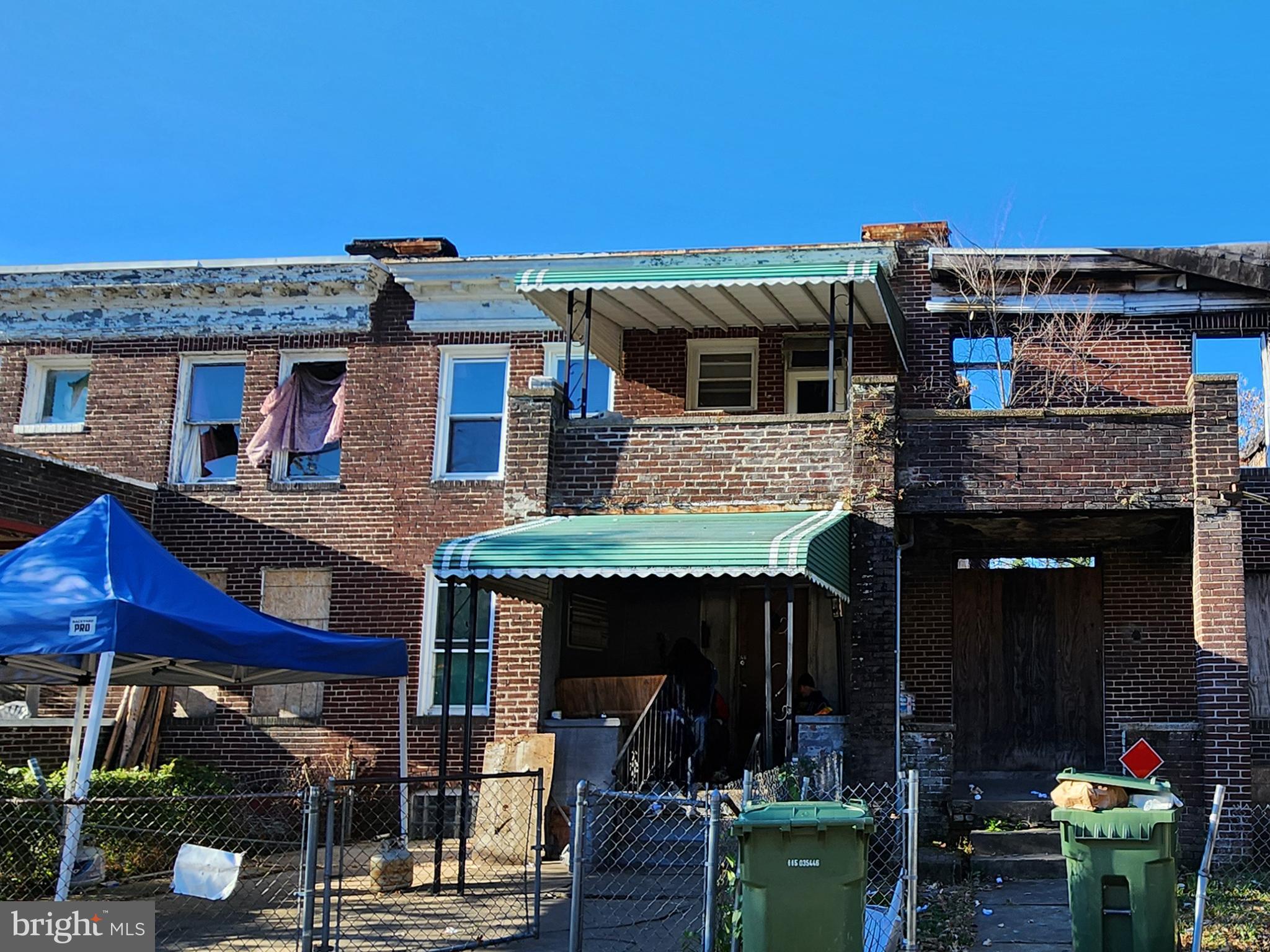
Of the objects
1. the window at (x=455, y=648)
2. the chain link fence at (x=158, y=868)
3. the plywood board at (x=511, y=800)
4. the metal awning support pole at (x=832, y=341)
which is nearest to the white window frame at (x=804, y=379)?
the metal awning support pole at (x=832, y=341)

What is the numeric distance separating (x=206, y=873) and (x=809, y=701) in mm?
7908

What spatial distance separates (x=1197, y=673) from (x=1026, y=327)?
453 centimetres

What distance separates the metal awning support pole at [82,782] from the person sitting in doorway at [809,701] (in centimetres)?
695

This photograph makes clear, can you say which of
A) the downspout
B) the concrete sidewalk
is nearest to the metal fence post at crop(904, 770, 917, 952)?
the concrete sidewalk

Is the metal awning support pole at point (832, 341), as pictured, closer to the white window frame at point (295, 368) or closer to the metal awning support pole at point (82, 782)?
the white window frame at point (295, 368)

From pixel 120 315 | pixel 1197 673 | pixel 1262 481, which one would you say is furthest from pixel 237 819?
pixel 1262 481

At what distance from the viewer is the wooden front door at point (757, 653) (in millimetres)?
15742

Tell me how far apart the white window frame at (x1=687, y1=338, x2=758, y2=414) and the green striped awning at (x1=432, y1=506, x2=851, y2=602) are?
327 centimetres

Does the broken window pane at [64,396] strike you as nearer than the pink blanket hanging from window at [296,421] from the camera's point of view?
No

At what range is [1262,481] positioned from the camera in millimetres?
14766

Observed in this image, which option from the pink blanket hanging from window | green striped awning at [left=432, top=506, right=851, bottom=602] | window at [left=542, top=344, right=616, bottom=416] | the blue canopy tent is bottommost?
the blue canopy tent

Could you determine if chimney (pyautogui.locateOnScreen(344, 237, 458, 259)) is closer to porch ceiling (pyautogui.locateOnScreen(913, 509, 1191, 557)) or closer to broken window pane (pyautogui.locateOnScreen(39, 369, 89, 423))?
broken window pane (pyautogui.locateOnScreen(39, 369, 89, 423))

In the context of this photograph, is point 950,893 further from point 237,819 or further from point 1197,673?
point 237,819

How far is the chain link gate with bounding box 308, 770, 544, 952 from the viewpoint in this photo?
8.70 metres
